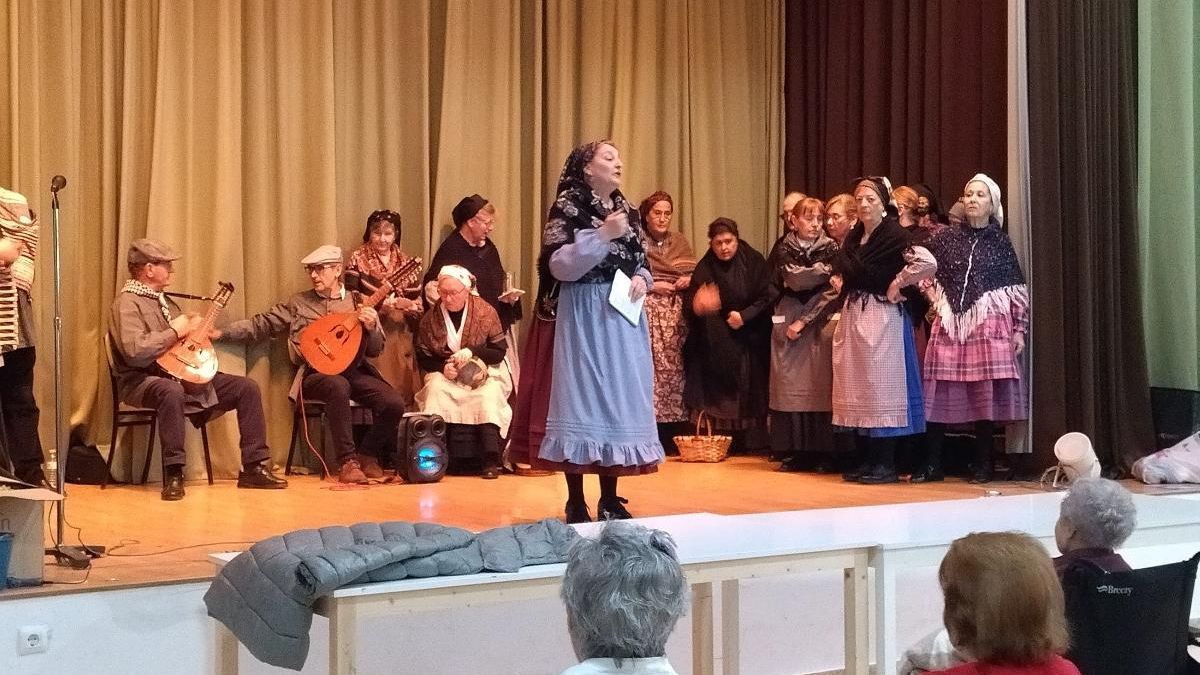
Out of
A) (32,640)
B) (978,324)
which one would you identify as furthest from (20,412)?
(978,324)

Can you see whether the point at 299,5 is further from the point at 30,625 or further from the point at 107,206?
the point at 30,625

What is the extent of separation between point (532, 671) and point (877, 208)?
302 centimetres

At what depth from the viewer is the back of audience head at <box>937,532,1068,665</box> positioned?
186 centimetres

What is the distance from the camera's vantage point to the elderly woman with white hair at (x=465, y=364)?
633cm

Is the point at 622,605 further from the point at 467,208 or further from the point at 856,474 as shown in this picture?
the point at 467,208

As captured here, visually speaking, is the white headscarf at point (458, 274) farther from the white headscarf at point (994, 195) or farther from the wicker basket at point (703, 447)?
the white headscarf at point (994, 195)

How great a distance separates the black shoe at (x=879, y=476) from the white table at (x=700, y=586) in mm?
2446

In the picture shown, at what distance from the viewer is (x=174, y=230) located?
20.5 feet

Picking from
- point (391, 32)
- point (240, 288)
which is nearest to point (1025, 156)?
point (391, 32)

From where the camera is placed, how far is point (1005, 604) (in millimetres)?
1857

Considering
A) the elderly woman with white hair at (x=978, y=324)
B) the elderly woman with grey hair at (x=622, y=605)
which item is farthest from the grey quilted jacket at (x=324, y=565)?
the elderly woman with white hair at (x=978, y=324)

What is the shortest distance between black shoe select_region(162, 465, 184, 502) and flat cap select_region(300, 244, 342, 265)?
4.01ft

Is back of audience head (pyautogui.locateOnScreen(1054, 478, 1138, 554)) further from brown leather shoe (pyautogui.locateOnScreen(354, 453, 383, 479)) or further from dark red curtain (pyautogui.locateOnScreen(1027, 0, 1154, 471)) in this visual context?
brown leather shoe (pyautogui.locateOnScreen(354, 453, 383, 479))

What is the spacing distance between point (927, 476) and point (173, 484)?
3.28 meters
